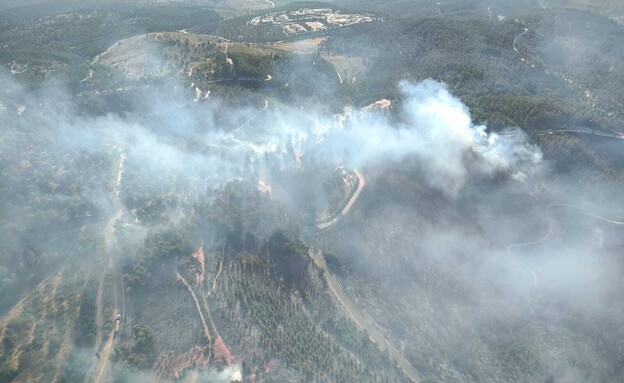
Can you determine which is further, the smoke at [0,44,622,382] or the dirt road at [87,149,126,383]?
the smoke at [0,44,622,382]

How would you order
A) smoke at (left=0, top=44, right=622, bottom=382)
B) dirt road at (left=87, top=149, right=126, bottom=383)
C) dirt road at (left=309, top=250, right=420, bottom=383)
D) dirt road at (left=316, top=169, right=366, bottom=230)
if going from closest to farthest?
1. dirt road at (left=87, top=149, right=126, bottom=383)
2. dirt road at (left=309, top=250, right=420, bottom=383)
3. smoke at (left=0, top=44, right=622, bottom=382)
4. dirt road at (left=316, top=169, right=366, bottom=230)

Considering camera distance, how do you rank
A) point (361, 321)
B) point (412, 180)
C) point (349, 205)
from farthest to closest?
point (412, 180) → point (349, 205) → point (361, 321)

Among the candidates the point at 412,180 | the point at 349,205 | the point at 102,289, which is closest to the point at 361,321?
the point at 349,205

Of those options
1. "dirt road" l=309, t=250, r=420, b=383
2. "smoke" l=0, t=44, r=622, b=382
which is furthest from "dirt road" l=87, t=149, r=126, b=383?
"dirt road" l=309, t=250, r=420, b=383

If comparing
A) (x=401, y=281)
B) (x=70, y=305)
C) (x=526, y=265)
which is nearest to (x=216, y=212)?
(x=70, y=305)

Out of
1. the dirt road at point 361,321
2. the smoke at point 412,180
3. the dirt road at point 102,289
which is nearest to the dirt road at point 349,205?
the smoke at point 412,180

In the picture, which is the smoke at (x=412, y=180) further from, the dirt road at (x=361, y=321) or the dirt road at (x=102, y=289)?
the dirt road at (x=361, y=321)

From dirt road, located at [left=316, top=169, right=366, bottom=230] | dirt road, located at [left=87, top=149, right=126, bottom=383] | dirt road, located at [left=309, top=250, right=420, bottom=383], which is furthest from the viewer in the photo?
dirt road, located at [left=316, top=169, right=366, bottom=230]

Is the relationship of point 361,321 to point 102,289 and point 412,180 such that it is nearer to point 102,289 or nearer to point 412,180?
point 412,180

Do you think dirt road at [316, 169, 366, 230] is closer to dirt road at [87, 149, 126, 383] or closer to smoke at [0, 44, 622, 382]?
smoke at [0, 44, 622, 382]
